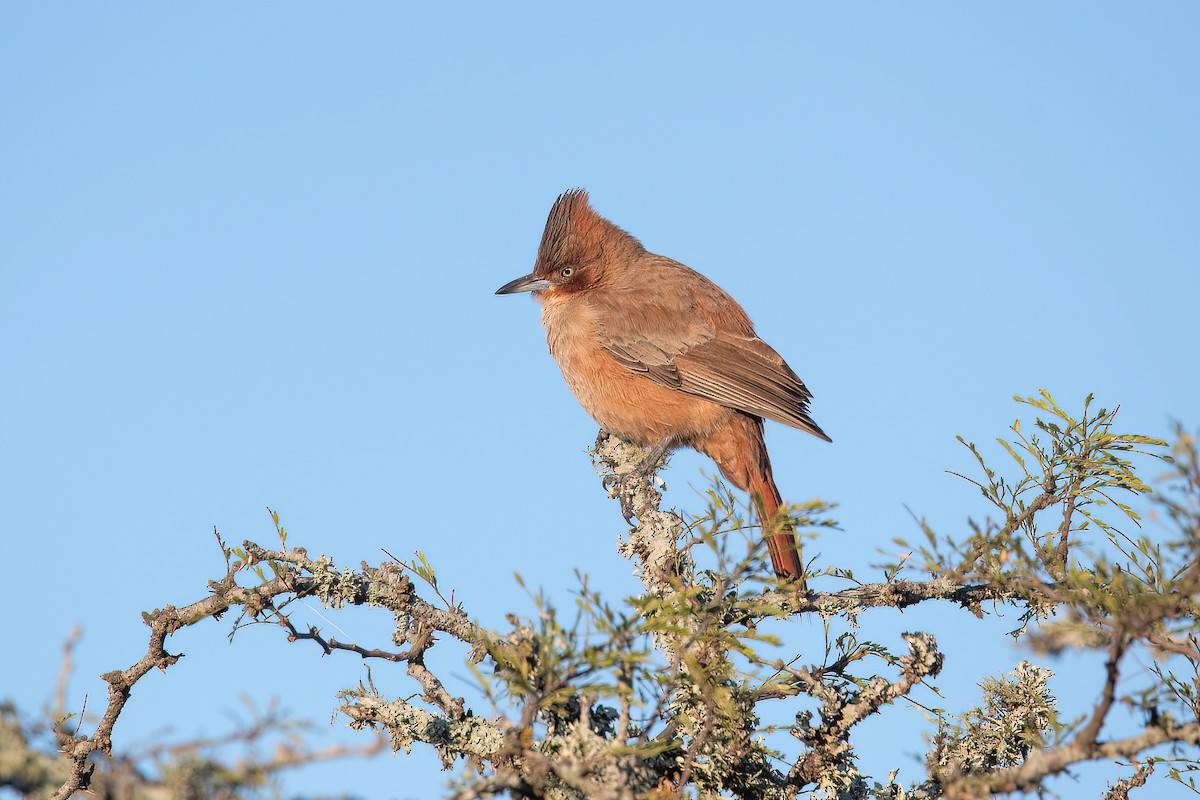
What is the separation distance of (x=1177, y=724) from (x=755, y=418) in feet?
14.0

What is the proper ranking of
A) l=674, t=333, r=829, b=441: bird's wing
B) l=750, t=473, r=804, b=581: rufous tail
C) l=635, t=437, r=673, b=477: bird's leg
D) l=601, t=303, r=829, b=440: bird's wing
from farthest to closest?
l=601, t=303, r=829, b=440: bird's wing < l=674, t=333, r=829, b=441: bird's wing < l=635, t=437, r=673, b=477: bird's leg < l=750, t=473, r=804, b=581: rufous tail

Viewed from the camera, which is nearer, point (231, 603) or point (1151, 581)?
point (1151, 581)

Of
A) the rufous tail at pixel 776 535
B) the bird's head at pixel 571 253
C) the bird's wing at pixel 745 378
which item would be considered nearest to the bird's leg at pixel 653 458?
the bird's wing at pixel 745 378

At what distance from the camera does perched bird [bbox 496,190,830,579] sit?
609 cm

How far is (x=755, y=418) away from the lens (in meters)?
6.23

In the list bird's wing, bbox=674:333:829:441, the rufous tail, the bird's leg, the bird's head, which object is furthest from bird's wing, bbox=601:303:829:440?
the bird's head

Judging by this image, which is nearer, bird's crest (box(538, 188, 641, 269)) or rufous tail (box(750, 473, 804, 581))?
rufous tail (box(750, 473, 804, 581))

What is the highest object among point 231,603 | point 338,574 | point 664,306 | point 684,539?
point 664,306

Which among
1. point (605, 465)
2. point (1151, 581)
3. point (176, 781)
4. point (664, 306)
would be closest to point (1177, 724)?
point (1151, 581)

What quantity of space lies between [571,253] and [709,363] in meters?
1.36

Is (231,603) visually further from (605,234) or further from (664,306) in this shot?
(605,234)

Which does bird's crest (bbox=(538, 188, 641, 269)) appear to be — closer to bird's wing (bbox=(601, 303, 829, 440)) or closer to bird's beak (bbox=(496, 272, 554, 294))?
bird's beak (bbox=(496, 272, 554, 294))

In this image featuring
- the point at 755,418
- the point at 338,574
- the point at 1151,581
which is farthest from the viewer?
the point at 755,418

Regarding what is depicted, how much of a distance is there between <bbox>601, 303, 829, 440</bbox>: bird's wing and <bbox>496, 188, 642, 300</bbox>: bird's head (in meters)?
0.64
